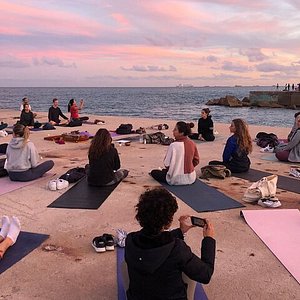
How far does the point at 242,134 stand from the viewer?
23.9 feet

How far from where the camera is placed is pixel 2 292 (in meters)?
3.39

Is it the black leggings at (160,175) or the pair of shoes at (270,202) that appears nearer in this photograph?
the pair of shoes at (270,202)

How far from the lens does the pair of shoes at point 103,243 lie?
4160mm

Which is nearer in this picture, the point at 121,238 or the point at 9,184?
the point at 121,238

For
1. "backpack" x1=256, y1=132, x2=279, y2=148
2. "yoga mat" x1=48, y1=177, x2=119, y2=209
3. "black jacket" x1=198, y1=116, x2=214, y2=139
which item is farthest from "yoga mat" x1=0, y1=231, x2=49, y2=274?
"black jacket" x1=198, y1=116, x2=214, y2=139

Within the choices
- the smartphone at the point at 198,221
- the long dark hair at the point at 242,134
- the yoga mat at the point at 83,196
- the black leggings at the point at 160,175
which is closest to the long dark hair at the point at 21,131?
the yoga mat at the point at 83,196

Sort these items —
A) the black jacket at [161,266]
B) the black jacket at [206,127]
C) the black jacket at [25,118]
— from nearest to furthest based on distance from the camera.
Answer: the black jacket at [161,266]
the black jacket at [206,127]
the black jacket at [25,118]

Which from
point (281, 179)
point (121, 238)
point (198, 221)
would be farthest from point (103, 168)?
point (198, 221)

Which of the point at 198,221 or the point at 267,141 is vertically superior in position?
the point at 198,221

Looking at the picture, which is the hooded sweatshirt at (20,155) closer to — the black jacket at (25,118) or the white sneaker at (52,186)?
the white sneaker at (52,186)

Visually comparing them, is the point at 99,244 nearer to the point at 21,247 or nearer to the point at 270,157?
the point at 21,247

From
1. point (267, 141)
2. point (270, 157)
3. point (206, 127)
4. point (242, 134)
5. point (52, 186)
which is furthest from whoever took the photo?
point (206, 127)

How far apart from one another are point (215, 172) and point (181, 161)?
1114 millimetres

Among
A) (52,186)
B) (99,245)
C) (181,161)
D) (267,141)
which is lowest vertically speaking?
(52,186)
